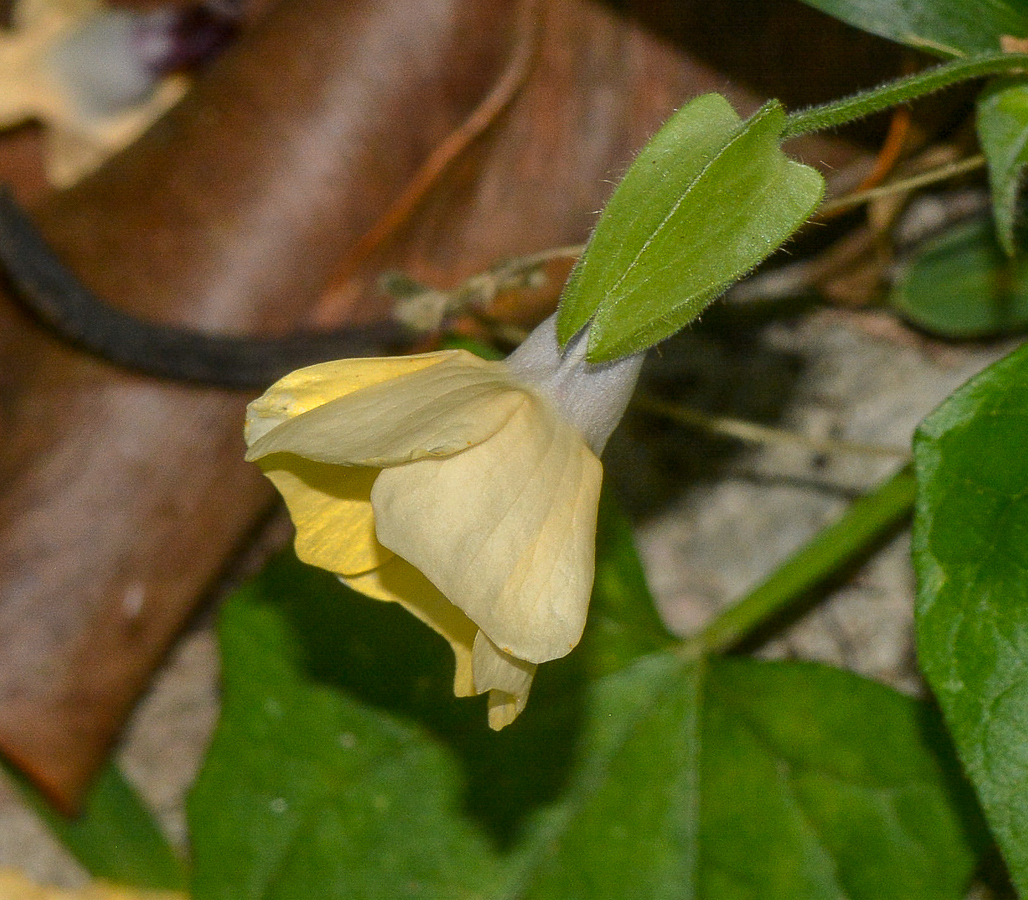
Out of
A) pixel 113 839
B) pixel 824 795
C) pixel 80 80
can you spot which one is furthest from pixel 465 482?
pixel 80 80

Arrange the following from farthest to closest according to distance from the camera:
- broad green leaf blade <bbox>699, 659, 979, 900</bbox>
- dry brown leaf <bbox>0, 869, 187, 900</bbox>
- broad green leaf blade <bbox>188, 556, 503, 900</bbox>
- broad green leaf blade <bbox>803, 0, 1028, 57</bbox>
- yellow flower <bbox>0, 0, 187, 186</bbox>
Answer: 1. yellow flower <bbox>0, 0, 187, 186</bbox>
2. dry brown leaf <bbox>0, 869, 187, 900</bbox>
3. broad green leaf blade <bbox>188, 556, 503, 900</bbox>
4. broad green leaf blade <bbox>699, 659, 979, 900</bbox>
5. broad green leaf blade <bbox>803, 0, 1028, 57</bbox>

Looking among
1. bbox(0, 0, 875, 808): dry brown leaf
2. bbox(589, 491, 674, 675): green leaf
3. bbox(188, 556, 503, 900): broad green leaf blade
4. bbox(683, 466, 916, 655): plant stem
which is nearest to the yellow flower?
bbox(0, 0, 875, 808): dry brown leaf

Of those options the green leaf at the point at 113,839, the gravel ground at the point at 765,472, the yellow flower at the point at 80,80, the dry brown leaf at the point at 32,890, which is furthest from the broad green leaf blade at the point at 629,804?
the yellow flower at the point at 80,80

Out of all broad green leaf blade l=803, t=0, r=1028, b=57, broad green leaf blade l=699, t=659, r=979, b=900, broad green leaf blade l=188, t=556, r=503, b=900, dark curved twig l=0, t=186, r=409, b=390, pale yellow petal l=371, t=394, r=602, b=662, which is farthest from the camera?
dark curved twig l=0, t=186, r=409, b=390

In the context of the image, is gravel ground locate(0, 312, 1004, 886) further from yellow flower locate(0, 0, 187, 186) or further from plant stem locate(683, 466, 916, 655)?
yellow flower locate(0, 0, 187, 186)

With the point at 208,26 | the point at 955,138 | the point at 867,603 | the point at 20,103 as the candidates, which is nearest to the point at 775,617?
the point at 867,603

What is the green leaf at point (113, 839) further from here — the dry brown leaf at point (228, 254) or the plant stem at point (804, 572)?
the plant stem at point (804, 572)

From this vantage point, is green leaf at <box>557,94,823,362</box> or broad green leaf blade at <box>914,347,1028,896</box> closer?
green leaf at <box>557,94,823,362</box>
